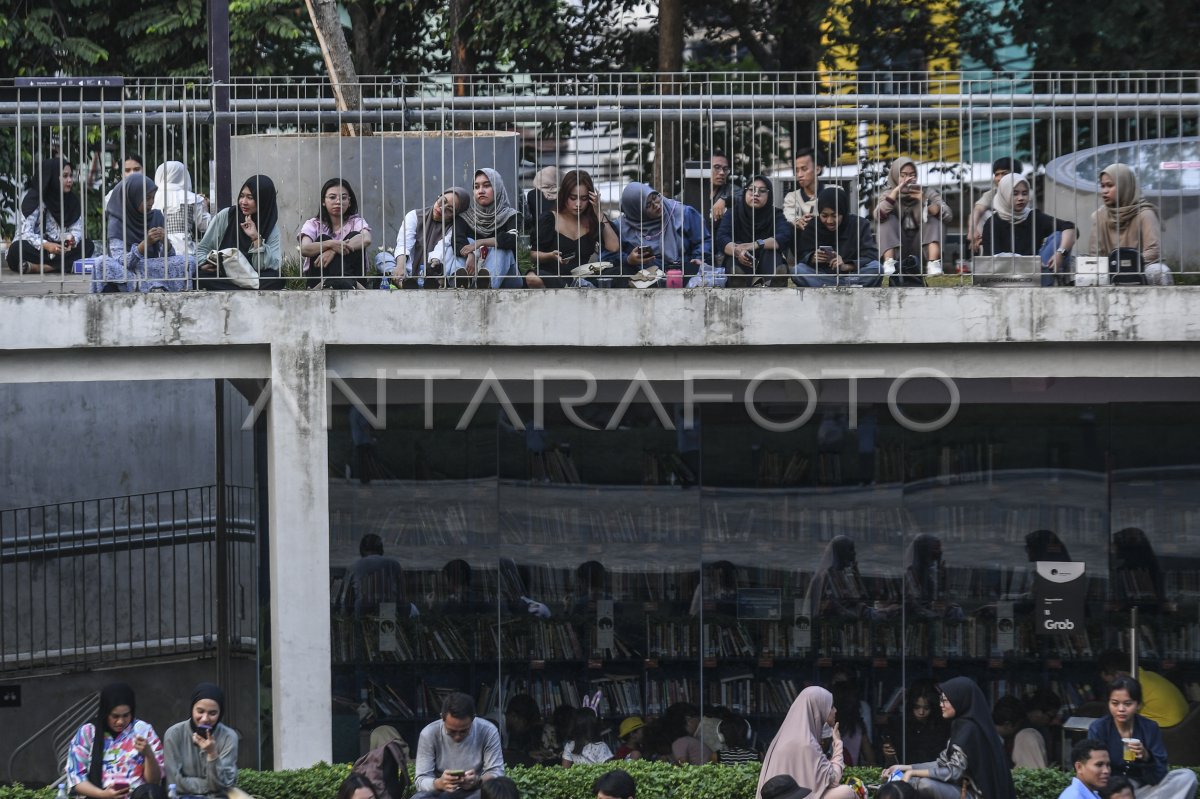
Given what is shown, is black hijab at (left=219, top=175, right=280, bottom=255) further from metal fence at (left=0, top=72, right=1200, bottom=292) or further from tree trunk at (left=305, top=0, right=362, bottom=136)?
tree trunk at (left=305, top=0, right=362, bottom=136)

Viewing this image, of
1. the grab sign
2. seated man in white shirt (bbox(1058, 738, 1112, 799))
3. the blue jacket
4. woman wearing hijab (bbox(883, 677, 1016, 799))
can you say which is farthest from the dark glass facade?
seated man in white shirt (bbox(1058, 738, 1112, 799))

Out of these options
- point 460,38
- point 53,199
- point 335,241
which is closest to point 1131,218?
point 335,241

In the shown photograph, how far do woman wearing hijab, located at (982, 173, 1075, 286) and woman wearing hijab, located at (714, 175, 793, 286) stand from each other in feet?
4.07

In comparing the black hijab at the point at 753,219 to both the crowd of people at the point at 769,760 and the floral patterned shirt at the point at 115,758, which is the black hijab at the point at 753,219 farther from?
the floral patterned shirt at the point at 115,758

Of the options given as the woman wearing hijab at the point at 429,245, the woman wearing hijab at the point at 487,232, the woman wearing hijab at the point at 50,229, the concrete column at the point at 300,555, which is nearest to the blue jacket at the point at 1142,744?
the woman wearing hijab at the point at 487,232

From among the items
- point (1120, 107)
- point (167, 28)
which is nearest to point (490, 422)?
point (1120, 107)

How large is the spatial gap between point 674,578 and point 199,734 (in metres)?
3.82

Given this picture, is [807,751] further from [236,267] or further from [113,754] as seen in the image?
[236,267]

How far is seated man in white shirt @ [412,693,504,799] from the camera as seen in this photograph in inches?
345

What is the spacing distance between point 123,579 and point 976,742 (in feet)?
26.3

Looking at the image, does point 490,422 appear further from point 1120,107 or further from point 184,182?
point 1120,107

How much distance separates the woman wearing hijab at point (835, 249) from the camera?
980cm

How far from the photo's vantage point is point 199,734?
8.73 m

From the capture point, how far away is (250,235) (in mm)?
9680
